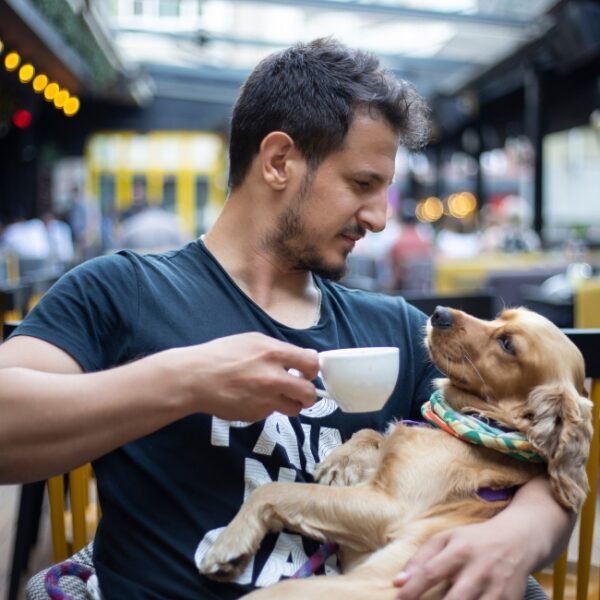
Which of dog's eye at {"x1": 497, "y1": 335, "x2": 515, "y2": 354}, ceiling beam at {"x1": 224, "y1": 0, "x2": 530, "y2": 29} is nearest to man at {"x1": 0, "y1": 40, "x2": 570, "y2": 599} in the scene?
dog's eye at {"x1": 497, "y1": 335, "x2": 515, "y2": 354}

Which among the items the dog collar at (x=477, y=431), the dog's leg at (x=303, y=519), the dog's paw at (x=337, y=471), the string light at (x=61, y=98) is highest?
the string light at (x=61, y=98)

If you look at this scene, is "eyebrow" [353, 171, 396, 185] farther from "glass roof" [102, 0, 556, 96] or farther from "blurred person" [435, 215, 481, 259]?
"blurred person" [435, 215, 481, 259]

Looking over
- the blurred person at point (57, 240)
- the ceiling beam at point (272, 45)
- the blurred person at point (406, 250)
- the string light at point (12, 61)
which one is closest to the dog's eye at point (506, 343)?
the string light at point (12, 61)

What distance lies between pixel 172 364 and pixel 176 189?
67.1 ft

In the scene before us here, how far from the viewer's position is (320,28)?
1245 cm

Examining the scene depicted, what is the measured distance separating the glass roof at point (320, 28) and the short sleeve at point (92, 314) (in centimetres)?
810

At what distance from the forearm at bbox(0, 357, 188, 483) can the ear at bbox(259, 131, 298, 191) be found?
0.61 meters

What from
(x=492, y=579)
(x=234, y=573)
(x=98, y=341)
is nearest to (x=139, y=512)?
(x=234, y=573)

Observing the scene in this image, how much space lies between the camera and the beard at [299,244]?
185cm

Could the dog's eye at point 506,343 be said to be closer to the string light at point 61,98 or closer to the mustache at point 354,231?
the mustache at point 354,231

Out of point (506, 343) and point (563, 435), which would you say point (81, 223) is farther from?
point (563, 435)

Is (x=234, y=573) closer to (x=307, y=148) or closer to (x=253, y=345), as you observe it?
(x=253, y=345)

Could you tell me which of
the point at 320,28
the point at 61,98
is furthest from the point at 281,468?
the point at 61,98

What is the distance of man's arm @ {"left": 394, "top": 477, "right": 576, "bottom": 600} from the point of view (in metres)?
1.45
